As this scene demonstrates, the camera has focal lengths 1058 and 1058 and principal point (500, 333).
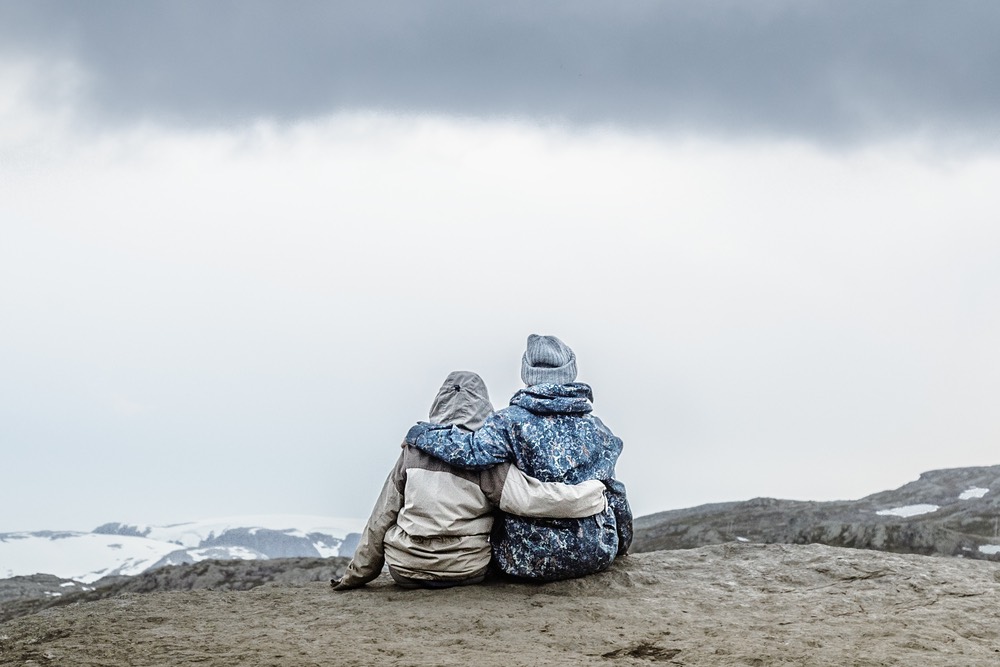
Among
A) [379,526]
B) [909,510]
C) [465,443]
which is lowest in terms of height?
[379,526]

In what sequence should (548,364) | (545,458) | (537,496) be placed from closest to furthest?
(537,496), (545,458), (548,364)

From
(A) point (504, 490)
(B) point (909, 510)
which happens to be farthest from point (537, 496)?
(B) point (909, 510)

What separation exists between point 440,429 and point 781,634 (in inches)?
137

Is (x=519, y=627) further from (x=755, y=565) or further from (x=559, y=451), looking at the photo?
(x=755, y=565)

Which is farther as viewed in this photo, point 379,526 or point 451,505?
point 379,526

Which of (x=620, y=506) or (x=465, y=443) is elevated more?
(x=465, y=443)

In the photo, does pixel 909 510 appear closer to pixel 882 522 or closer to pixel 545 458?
pixel 882 522

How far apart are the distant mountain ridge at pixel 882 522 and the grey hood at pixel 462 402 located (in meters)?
7.66

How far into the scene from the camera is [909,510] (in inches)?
874

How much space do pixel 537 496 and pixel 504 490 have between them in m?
0.31

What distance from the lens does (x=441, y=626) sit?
28.3ft

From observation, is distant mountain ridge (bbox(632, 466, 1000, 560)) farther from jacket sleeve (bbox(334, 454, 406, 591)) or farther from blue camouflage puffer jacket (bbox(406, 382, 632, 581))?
jacket sleeve (bbox(334, 454, 406, 591))

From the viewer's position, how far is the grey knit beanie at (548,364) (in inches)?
405

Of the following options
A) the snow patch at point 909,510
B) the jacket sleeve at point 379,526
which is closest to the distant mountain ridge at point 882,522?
the snow patch at point 909,510
